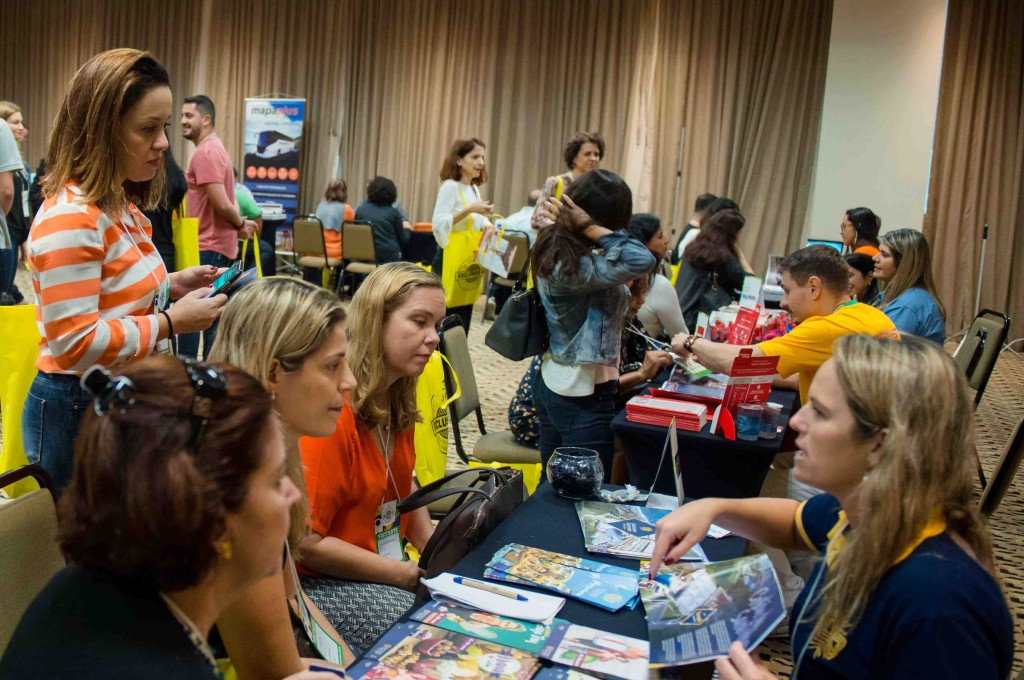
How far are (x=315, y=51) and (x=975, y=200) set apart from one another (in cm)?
769

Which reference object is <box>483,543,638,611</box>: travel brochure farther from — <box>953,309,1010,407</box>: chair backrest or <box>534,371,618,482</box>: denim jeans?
<box>953,309,1010,407</box>: chair backrest

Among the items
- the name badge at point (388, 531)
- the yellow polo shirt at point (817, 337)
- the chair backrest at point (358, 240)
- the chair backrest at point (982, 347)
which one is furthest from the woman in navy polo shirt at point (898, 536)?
the chair backrest at point (358, 240)

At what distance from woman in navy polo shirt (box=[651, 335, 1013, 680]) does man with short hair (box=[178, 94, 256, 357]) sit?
316 centimetres

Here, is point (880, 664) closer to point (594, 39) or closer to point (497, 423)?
point (497, 423)

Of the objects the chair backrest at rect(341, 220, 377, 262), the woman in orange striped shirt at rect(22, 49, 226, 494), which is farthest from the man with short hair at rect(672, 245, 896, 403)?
the chair backrest at rect(341, 220, 377, 262)

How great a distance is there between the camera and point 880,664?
3.88 feet

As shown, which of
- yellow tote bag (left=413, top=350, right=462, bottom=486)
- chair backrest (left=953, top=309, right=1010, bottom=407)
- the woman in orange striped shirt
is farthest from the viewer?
chair backrest (left=953, top=309, right=1010, bottom=407)

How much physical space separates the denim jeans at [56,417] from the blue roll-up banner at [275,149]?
9.44 m

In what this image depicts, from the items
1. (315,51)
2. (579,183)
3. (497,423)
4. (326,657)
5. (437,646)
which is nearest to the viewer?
(437,646)

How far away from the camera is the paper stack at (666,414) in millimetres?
2795

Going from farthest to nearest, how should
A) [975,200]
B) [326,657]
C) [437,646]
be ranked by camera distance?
1. [975,200]
2. [326,657]
3. [437,646]

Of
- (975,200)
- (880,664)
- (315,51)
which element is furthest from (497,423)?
(315,51)

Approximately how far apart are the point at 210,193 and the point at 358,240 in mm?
4031

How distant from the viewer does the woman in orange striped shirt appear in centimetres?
169
